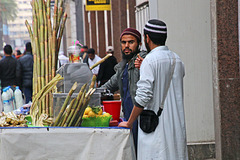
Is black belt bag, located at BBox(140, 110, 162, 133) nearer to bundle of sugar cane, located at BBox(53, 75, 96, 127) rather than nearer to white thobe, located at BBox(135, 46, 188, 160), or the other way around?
white thobe, located at BBox(135, 46, 188, 160)

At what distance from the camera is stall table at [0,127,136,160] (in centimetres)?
436

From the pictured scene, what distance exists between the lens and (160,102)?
444 cm

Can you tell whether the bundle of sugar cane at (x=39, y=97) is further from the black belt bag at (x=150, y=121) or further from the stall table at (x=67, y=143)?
the black belt bag at (x=150, y=121)

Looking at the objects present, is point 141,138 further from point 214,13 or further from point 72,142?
point 214,13

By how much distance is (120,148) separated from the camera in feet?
14.3


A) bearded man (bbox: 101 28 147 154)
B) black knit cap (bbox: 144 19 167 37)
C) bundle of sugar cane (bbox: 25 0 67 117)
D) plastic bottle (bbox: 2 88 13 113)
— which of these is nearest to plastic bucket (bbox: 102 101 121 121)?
bearded man (bbox: 101 28 147 154)

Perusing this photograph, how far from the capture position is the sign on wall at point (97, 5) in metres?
18.3

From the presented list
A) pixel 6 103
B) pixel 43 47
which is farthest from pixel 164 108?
pixel 6 103

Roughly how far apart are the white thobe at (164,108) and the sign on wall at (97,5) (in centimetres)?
1401

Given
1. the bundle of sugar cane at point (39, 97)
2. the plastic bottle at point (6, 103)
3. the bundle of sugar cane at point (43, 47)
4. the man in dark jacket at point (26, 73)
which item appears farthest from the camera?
the man in dark jacket at point (26, 73)

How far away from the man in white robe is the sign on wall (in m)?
14.0

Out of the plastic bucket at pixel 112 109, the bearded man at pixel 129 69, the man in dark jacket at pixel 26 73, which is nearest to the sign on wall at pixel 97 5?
the man in dark jacket at pixel 26 73

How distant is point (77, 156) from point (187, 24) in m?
4.14

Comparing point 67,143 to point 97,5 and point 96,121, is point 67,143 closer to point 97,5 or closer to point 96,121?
point 96,121
